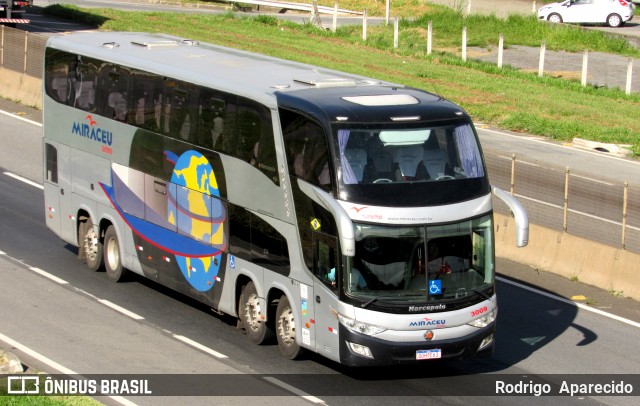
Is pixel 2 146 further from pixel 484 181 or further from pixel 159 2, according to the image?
pixel 159 2

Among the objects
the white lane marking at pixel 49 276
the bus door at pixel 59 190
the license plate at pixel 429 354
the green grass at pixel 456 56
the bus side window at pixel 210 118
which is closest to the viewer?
the license plate at pixel 429 354

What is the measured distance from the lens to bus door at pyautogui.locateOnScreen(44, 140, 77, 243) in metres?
21.6

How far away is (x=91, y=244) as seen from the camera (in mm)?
21219

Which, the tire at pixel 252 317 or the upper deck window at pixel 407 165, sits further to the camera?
the tire at pixel 252 317

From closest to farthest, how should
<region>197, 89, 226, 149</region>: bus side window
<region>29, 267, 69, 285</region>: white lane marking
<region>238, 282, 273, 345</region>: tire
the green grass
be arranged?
<region>238, 282, 273, 345</region>: tire
<region>197, 89, 226, 149</region>: bus side window
<region>29, 267, 69, 285</region>: white lane marking
the green grass

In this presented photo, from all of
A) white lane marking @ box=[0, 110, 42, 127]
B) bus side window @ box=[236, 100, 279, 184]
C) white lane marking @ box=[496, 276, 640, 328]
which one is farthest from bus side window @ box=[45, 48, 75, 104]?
white lane marking @ box=[0, 110, 42, 127]

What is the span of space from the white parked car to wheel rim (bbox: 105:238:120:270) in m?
43.4

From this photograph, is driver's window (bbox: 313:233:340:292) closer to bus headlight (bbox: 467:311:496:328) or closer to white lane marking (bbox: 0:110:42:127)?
bus headlight (bbox: 467:311:496:328)

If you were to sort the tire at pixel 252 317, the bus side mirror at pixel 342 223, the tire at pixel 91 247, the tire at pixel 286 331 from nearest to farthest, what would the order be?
the bus side mirror at pixel 342 223 → the tire at pixel 286 331 → the tire at pixel 252 317 → the tire at pixel 91 247

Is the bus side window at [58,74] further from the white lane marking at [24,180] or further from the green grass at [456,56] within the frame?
the green grass at [456,56]

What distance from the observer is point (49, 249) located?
22.4 metres

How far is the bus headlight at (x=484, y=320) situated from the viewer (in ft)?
50.3

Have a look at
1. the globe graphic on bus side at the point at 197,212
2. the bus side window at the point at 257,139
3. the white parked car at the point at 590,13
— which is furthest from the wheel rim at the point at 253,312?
the white parked car at the point at 590,13

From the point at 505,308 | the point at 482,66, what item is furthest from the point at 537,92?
the point at 505,308
